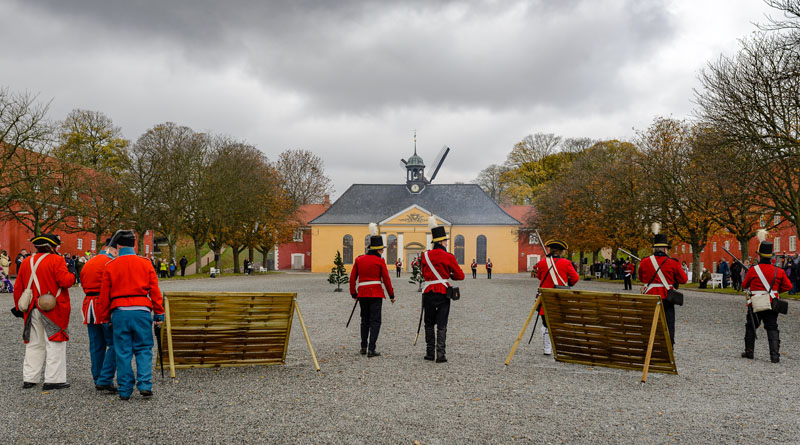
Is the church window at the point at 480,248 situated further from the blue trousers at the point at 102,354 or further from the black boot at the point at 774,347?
the blue trousers at the point at 102,354

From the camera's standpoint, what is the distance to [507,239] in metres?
61.3

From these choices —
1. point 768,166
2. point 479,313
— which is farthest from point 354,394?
point 768,166

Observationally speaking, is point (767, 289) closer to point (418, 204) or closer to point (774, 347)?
point (774, 347)

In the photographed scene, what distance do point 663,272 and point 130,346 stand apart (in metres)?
7.35

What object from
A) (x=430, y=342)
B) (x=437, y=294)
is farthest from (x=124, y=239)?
(x=430, y=342)

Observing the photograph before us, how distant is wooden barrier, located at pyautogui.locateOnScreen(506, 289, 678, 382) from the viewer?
771 centimetres

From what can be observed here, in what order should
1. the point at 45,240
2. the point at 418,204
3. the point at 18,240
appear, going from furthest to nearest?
the point at 418,204 < the point at 18,240 < the point at 45,240

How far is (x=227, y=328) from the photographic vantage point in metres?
7.95

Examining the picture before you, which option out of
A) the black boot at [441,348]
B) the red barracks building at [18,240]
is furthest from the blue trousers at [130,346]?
the red barracks building at [18,240]

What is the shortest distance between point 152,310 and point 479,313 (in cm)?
1132

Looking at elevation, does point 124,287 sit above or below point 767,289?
above

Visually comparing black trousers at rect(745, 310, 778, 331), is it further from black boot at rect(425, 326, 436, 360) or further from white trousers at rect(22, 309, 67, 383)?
white trousers at rect(22, 309, 67, 383)

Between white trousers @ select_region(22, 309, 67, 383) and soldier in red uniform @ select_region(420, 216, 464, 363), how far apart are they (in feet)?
15.5

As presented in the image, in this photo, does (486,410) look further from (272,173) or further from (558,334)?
(272,173)
